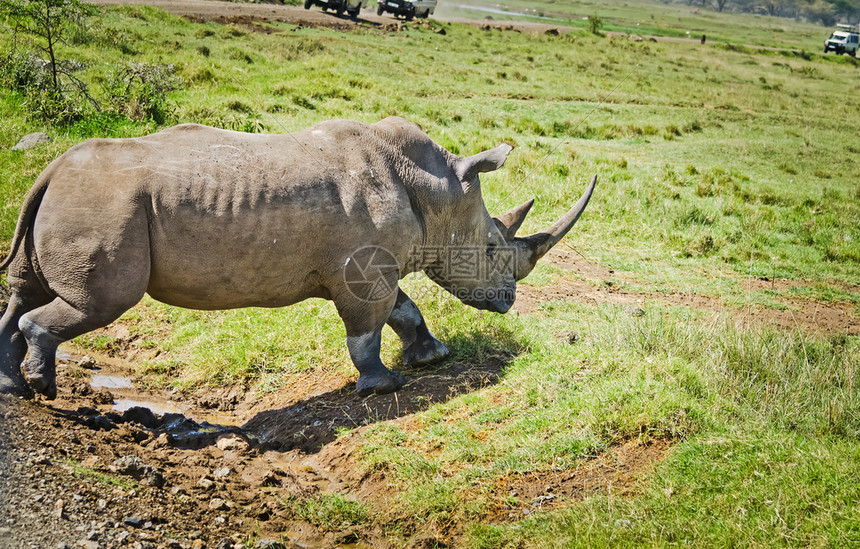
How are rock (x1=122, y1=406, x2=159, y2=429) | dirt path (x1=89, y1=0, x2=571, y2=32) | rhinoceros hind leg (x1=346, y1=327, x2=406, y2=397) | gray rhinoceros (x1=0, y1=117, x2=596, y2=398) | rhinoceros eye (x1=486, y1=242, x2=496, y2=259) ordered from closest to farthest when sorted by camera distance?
1. gray rhinoceros (x1=0, y1=117, x2=596, y2=398)
2. rock (x1=122, y1=406, x2=159, y2=429)
3. rhinoceros hind leg (x1=346, y1=327, x2=406, y2=397)
4. rhinoceros eye (x1=486, y1=242, x2=496, y2=259)
5. dirt path (x1=89, y1=0, x2=571, y2=32)

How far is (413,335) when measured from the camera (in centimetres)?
658

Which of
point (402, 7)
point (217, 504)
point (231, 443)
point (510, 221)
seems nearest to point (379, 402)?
point (231, 443)

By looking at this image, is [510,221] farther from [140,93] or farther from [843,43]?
[843,43]

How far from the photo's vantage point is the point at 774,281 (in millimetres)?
10219

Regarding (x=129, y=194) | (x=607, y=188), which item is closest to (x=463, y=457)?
(x=129, y=194)

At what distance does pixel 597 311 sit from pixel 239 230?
13.8 feet

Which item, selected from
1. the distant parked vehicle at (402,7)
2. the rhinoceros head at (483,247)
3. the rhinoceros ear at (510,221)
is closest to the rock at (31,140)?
the rhinoceros head at (483,247)

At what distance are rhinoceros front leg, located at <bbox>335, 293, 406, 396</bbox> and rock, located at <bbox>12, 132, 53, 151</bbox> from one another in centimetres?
653

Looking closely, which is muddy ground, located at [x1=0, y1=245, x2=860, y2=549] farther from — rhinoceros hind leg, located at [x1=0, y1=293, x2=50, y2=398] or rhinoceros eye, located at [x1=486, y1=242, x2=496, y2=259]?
rhinoceros eye, located at [x1=486, y1=242, x2=496, y2=259]

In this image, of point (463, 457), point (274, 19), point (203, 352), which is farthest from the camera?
point (274, 19)

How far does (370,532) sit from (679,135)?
15.3 m

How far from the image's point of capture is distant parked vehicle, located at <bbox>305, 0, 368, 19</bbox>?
2991 centimetres

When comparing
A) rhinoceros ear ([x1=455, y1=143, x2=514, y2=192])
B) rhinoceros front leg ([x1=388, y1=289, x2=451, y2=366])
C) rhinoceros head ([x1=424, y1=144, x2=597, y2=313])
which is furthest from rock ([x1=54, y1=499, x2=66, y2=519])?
rhinoceros ear ([x1=455, y1=143, x2=514, y2=192])

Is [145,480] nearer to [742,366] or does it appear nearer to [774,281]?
[742,366]
